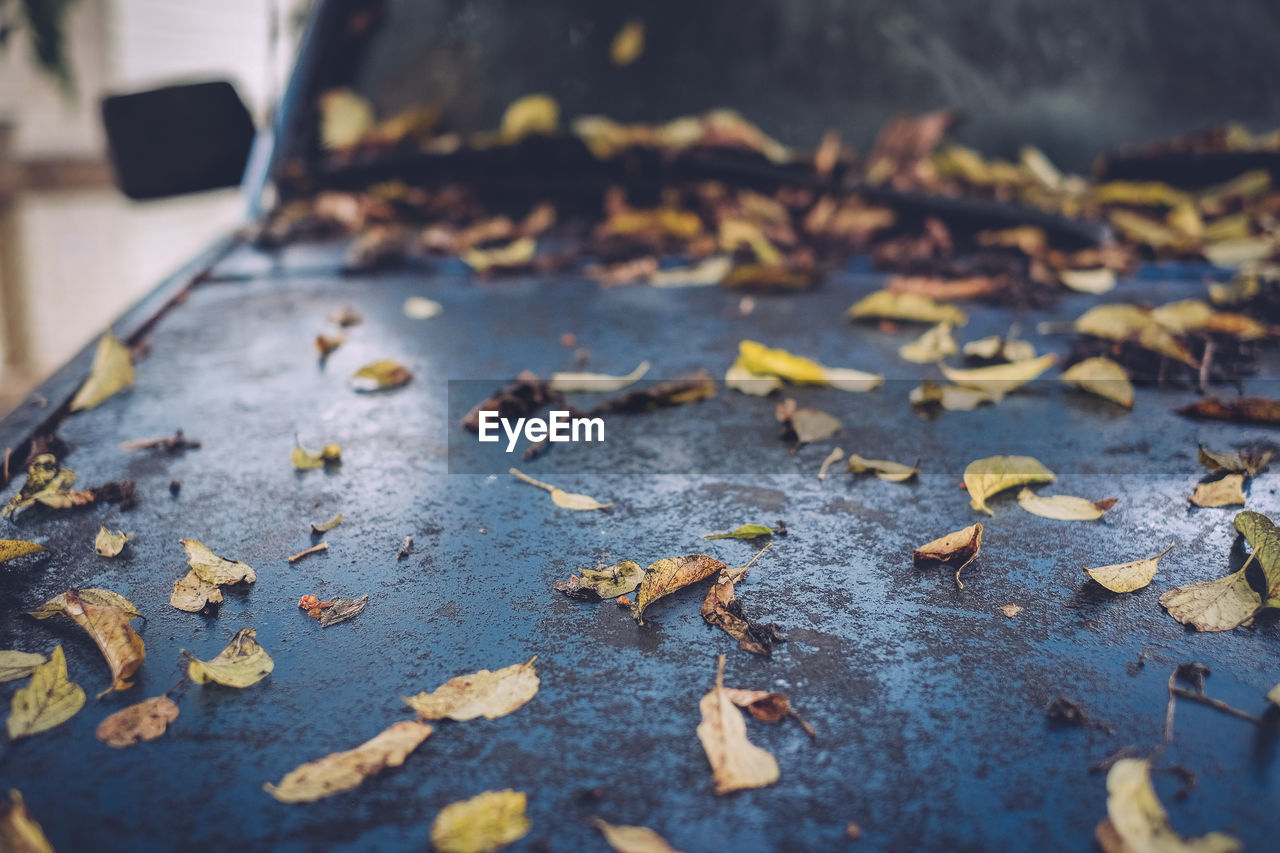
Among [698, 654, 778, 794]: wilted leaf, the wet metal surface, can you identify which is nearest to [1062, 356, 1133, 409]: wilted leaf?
the wet metal surface

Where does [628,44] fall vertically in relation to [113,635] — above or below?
above

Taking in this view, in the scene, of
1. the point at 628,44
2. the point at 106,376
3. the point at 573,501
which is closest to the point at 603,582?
the point at 573,501

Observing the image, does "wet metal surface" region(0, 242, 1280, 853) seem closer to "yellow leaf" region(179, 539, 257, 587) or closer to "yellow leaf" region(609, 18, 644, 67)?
"yellow leaf" region(179, 539, 257, 587)

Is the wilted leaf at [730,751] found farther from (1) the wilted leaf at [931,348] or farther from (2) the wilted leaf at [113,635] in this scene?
(1) the wilted leaf at [931,348]

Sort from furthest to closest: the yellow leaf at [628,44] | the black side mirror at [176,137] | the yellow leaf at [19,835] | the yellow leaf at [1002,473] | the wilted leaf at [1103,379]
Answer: the yellow leaf at [628,44] < the black side mirror at [176,137] < the wilted leaf at [1103,379] < the yellow leaf at [1002,473] < the yellow leaf at [19,835]

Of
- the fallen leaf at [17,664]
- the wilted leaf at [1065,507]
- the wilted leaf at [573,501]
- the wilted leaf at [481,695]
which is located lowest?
the fallen leaf at [17,664]

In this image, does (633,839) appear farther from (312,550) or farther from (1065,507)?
(1065,507)

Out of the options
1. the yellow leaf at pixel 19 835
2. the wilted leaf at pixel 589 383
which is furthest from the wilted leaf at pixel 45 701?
the wilted leaf at pixel 589 383
